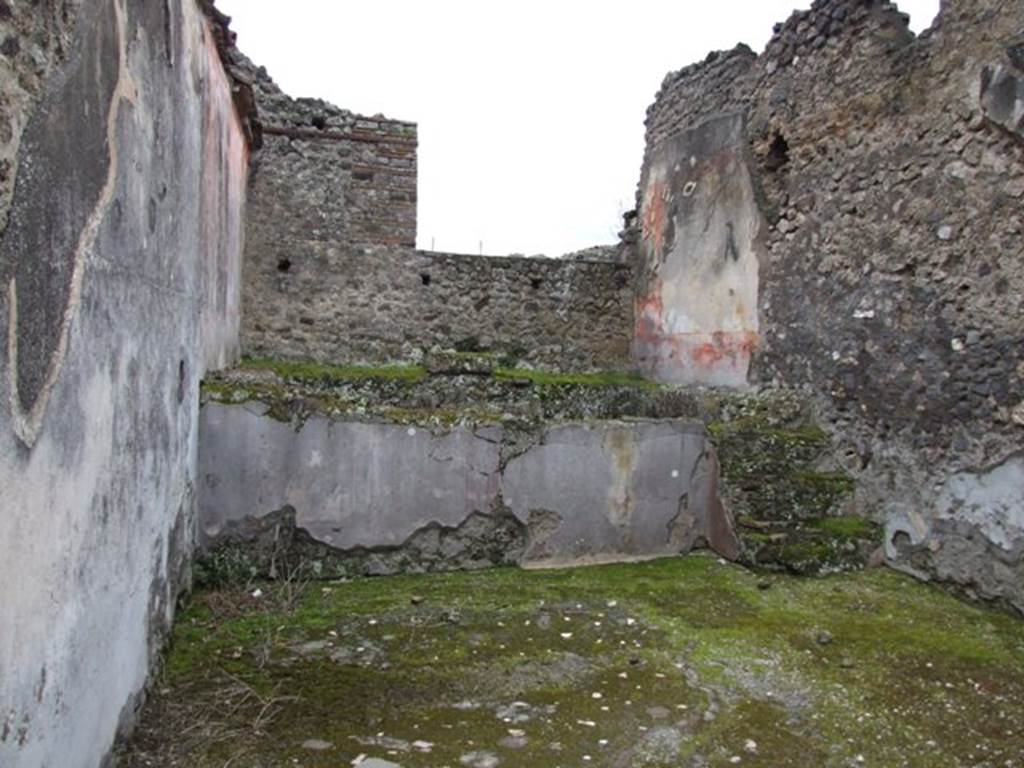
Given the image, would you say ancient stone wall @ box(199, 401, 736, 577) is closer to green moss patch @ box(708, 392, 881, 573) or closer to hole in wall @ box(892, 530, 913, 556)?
green moss patch @ box(708, 392, 881, 573)

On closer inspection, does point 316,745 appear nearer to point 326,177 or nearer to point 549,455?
point 549,455

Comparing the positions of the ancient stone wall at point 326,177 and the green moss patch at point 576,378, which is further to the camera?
the ancient stone wall at point 326,177

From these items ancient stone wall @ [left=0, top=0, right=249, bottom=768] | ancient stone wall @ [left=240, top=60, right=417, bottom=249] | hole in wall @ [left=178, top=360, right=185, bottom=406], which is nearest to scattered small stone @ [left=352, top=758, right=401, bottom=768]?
ancient stone wall @ [left=0, top=0, right=249, bottom=768]

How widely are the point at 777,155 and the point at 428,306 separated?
3604 mm

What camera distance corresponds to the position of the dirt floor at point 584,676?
268 centimetres

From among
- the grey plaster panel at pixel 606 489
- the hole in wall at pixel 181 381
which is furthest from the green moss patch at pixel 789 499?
the hole in wall at pixel 181 381

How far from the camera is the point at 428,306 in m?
8.20

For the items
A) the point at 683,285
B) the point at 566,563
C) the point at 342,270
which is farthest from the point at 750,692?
the point at 342,270

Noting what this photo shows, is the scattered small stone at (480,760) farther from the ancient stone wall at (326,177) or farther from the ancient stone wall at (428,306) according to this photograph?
the ancient stone wall at (326,177)

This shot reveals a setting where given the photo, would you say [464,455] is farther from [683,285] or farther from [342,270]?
[342,270]

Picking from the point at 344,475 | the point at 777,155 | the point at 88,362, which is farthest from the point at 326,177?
the point at 88,362

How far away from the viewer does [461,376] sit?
5.59 meters

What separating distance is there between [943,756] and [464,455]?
2722 mm

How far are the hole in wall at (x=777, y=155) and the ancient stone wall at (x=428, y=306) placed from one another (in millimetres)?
2527
